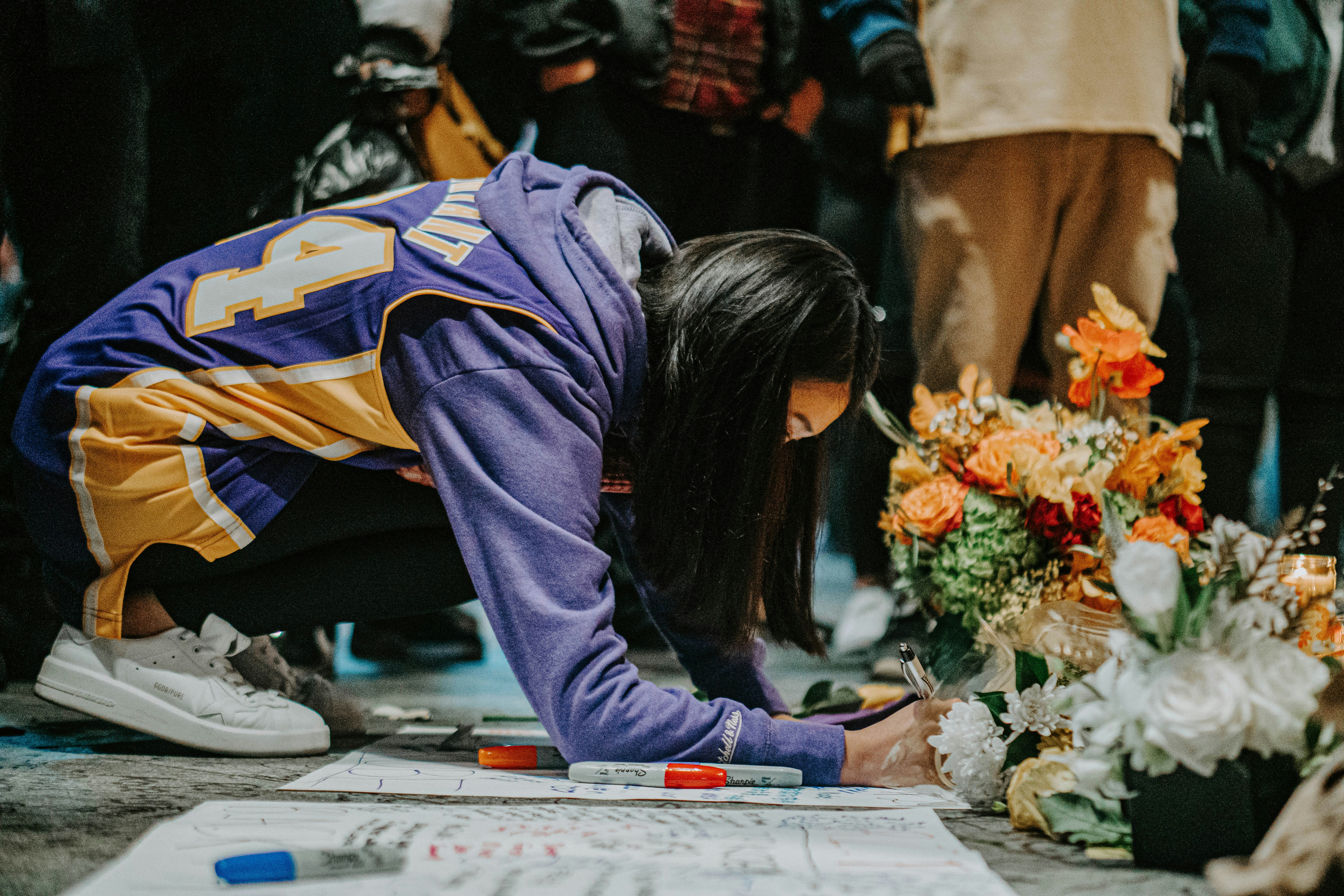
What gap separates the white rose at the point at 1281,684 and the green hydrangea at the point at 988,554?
54 centimetres

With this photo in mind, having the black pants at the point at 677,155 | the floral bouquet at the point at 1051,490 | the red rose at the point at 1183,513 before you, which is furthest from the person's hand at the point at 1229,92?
the red rose at the point at 1183,513

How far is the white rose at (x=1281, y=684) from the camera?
2.26ft

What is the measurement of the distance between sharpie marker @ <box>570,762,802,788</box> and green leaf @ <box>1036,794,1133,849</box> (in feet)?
0.77

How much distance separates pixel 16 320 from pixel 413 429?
37.7 inches

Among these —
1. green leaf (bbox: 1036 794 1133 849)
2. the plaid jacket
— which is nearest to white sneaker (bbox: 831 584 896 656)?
the plaid jacket

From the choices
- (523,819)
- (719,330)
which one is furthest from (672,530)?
(523,819)

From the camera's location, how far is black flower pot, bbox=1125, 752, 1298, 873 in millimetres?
729

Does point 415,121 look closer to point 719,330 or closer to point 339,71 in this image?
point 339,71

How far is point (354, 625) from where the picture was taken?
2.18 m

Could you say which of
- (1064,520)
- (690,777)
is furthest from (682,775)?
(1064,520)

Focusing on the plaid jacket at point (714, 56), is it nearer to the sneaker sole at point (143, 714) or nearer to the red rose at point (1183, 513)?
the red rose at point (1183, 513)

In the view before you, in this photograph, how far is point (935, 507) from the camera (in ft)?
4.18

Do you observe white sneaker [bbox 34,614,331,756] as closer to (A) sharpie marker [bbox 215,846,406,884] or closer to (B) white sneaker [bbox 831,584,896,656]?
(A) sharpie marker [bbox 215,846,406,884]

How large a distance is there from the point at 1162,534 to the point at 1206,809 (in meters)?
0.44
